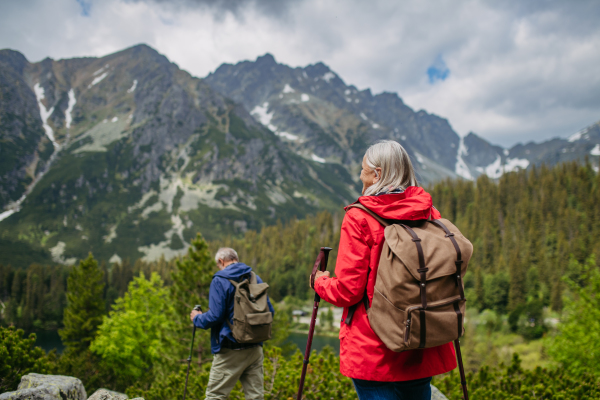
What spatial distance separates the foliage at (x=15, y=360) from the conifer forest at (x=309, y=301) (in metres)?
0.03

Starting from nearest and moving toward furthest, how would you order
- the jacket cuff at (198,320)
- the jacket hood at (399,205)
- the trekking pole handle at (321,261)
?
1. the jacket hood at (399,205)
2. the trekking pole handle at (321,261)
3. the jacket cuff at (198,320)

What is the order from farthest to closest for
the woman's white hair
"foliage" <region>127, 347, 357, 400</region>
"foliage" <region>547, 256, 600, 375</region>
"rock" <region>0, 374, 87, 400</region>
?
"foliage" <region>547, 256, 600, 375</region>, "foliage" <region>127, 347, 357, 400</region>, "rock" <region>0, 374, 87, 400</region>, the woman's white hair

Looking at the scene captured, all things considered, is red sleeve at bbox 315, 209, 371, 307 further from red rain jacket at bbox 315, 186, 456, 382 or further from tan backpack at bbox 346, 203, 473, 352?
tan backpack at bbox 346, 203, 473, 352

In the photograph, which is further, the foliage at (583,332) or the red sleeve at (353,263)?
the foliage at (583,332)

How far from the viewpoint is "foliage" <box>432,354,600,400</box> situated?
22.9ft

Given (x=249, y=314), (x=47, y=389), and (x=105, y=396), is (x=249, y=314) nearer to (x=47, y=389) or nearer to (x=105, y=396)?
(x=105, y=396)

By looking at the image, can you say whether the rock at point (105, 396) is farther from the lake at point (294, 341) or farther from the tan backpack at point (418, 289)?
the lake at point (294, 341)

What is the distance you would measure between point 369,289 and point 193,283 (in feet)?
61.6

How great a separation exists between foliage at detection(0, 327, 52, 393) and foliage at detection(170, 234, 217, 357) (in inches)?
463

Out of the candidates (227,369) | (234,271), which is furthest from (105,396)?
(234,271)

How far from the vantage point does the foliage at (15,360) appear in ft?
22.9

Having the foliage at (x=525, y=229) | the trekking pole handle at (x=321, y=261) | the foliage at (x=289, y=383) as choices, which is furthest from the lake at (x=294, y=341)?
the trekking pole handle at (x=321, y=261)

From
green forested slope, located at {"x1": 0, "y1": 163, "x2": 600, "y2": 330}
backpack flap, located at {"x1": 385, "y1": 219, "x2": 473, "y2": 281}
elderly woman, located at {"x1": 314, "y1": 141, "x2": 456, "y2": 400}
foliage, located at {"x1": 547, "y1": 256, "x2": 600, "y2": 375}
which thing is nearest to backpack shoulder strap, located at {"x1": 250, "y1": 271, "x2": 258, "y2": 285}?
elderly woman, located at {"x1": 314, "y1": 141, "x2": 456, "y2": 400}

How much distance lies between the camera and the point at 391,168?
3174 mm
